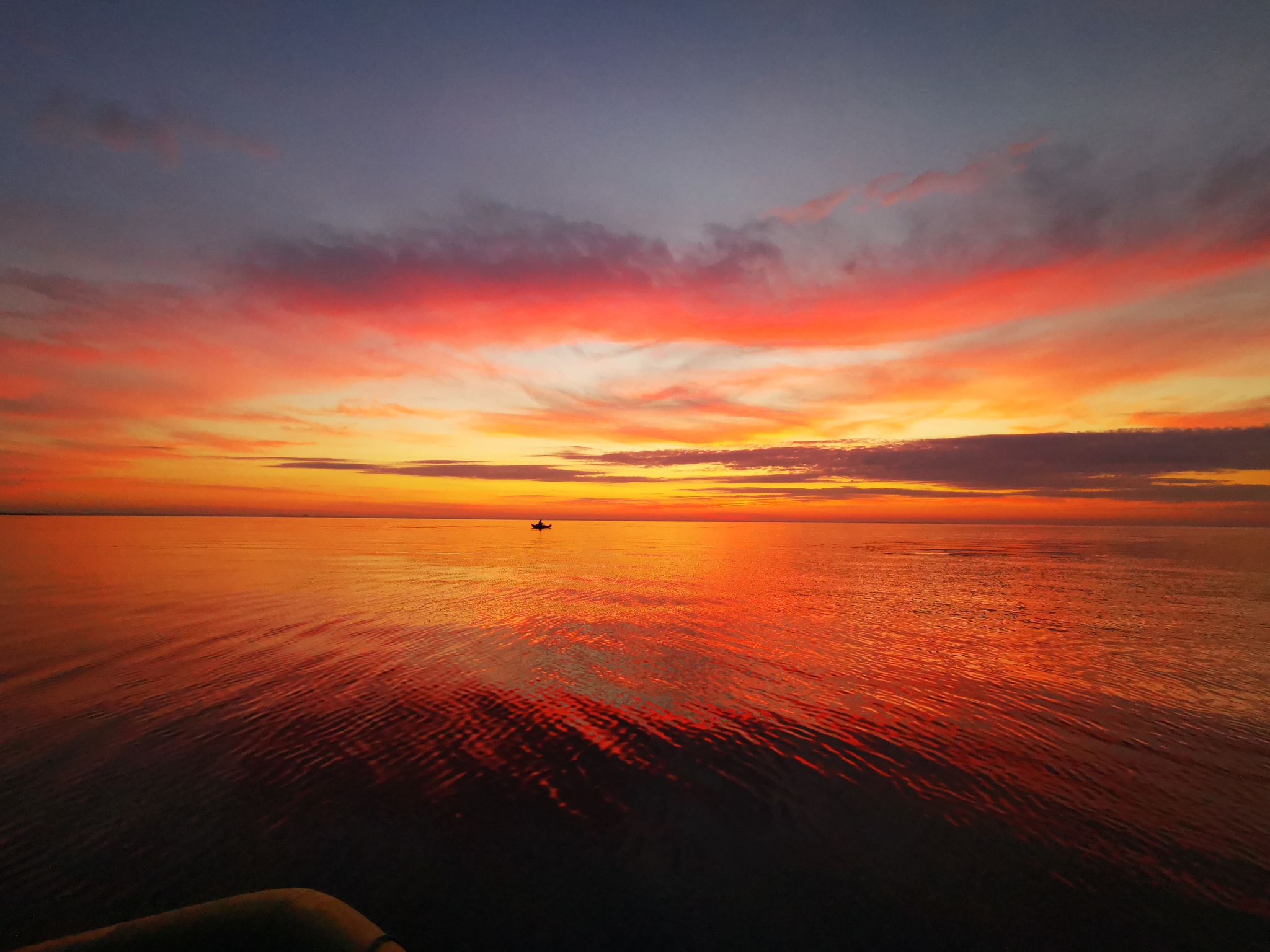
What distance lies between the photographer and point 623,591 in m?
44.2

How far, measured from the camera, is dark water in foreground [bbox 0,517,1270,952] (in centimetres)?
858

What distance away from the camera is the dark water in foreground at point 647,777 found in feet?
28.1

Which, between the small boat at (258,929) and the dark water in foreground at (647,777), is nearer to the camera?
the small boat at (258,929)

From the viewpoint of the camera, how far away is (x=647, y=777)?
42.0 feet

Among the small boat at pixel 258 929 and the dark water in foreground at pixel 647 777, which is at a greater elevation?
the small boat at pixel 258 929

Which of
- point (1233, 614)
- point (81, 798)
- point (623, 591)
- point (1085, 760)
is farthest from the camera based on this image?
point (623, 591)

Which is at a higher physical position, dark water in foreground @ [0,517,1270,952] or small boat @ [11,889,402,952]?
A: small boat @ [11,889,402,952]

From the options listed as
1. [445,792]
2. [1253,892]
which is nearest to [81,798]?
[445,792]

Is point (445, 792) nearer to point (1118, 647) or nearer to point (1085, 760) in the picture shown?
point (1085, 760)

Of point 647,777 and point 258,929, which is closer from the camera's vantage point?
point 258,929

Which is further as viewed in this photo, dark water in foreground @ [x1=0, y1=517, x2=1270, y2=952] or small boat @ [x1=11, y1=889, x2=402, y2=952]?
dark water in foreground @ [x1=0, y1=517, x2=1270, y2=952]

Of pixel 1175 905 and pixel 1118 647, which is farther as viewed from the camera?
pixel 1118 647

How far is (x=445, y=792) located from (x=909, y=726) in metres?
13.7

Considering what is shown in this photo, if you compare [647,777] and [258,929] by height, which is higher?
[258,929]
